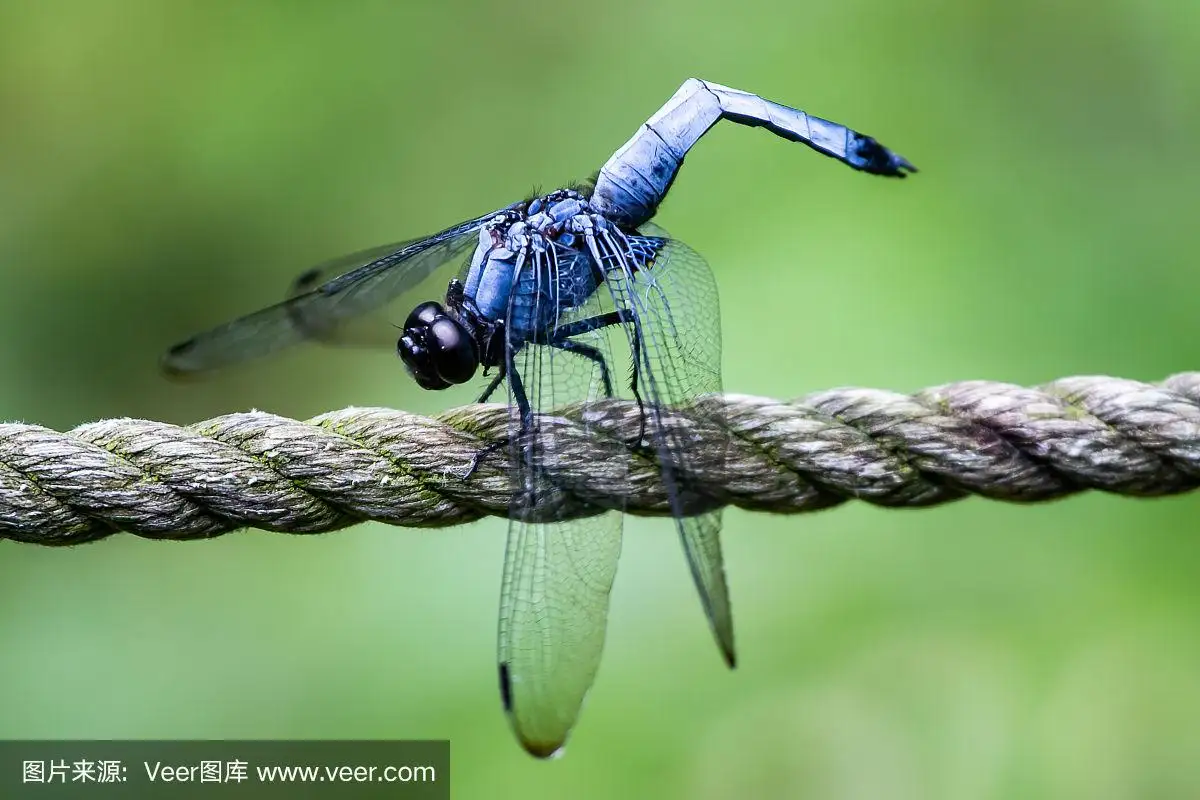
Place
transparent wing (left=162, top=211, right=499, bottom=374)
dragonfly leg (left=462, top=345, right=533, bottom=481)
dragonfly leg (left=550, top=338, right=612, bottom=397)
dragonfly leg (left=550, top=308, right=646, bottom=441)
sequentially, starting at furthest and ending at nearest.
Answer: transparent wing (left=162, top=211, right=499, bottom=374) → dragonfly leg (left=550, top=338, right=612, bottom=397) → dragonfly leg (left=550, top=308, right=646, bottom=441) → dragonfly leg (left=462, top=345, right=533, bottom=481)

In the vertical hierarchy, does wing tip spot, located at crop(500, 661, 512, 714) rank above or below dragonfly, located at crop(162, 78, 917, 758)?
below

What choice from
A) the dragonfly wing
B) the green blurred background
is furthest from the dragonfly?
the green blurred background

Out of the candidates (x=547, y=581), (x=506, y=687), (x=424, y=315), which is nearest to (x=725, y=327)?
(x=424, y=315)

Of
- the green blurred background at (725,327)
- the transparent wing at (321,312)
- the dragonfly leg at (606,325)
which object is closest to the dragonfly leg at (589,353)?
the dragonfly leg at (606,325)

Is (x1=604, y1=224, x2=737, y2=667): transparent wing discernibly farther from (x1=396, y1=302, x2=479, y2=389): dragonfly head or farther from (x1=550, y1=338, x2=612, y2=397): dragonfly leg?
(x1=396, y1=302, x2=479, y2=389): dragonfly head

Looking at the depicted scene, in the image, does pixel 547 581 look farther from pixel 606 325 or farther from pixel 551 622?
pixel 606 325

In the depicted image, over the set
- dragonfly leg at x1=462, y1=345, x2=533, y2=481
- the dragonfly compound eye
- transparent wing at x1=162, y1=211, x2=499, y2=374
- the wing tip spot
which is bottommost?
the wing tip spot
